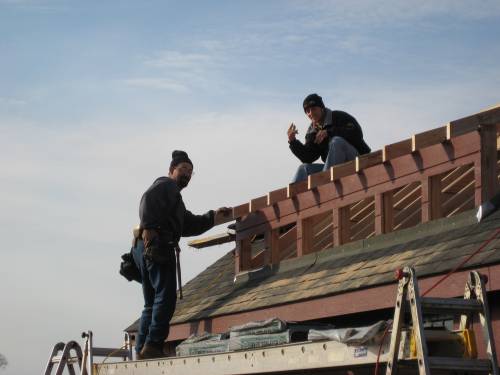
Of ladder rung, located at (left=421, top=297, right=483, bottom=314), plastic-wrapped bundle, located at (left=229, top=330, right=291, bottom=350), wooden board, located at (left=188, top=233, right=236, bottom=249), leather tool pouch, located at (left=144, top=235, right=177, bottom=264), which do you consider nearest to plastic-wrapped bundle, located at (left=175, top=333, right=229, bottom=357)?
plastic-wrapped bundle, located at (left=229, top=330, right=291, bottom=350)

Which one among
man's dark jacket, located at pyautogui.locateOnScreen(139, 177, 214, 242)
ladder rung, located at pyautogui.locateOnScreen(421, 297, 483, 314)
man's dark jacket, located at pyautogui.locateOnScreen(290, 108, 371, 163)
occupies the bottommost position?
ladder rung, located at pyautogui.locateOnScreen(421, 297, 483, 314)

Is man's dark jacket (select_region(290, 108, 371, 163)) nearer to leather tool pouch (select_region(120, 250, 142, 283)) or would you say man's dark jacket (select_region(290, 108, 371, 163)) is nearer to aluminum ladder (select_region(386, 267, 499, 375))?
leather tool pouch (select_region(120, 250, 142, 283))

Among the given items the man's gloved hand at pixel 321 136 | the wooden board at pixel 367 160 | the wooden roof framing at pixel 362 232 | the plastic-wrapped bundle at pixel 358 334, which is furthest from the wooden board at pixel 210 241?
the plastic-wrapped bundle at pixel 358 334

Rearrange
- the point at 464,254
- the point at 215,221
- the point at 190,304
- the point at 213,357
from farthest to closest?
the point at 190,304 → the point at 215,221 → the point at 213,357 → the point at 464,254

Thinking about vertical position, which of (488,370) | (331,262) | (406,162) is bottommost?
(488,370)

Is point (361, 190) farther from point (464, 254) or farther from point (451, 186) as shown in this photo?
point (464, 254)

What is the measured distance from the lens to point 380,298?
31.2 ft

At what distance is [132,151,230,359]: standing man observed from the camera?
11258mm

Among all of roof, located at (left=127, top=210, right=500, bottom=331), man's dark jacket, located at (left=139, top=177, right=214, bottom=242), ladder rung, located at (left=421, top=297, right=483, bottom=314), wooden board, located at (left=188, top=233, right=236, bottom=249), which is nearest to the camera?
ladder rung, located at (left=421, top=297, right=483, bottom=314)

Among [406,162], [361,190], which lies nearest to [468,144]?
[406,162]

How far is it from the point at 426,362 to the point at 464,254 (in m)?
2.09

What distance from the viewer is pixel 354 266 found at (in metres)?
10.7

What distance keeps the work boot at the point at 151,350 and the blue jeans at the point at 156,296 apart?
3cm

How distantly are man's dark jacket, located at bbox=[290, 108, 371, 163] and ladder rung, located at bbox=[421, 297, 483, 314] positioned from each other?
5.08 m
